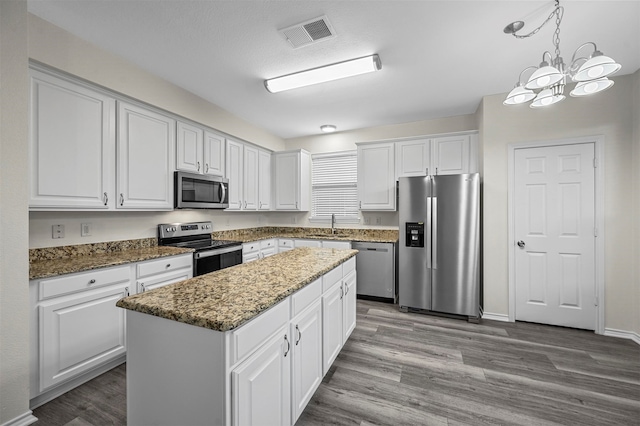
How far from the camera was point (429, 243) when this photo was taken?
345 centimetres

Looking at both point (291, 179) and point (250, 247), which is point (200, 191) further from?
point (291, 179)

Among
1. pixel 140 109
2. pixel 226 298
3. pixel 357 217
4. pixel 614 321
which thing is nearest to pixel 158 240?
pixel 140 109

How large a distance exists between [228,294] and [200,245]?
2.18 m

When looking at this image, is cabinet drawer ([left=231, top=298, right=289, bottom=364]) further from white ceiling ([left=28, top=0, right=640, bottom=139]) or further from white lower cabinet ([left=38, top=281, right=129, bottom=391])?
white ceiling ([left=28, top=0, right=640, bottom=139])

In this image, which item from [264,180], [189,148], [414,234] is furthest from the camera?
[264,180]

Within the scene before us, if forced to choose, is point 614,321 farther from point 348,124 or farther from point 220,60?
point 220,60

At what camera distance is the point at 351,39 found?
2.24 metres

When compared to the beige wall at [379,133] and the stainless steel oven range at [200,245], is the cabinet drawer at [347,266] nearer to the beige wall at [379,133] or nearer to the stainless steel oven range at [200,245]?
the stainless steel oven range at [200,245]

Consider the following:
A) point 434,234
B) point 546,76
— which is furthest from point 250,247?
point 546,76

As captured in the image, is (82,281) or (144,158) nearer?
(82,281)

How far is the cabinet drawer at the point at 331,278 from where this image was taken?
6.35 feet

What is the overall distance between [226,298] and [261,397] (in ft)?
1.55

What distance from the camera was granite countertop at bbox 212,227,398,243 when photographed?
4.12 m

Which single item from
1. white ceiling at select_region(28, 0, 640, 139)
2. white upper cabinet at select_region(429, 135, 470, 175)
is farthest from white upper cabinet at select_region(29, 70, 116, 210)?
white upper cabinet at select_region(429, 135, 470, 175)
